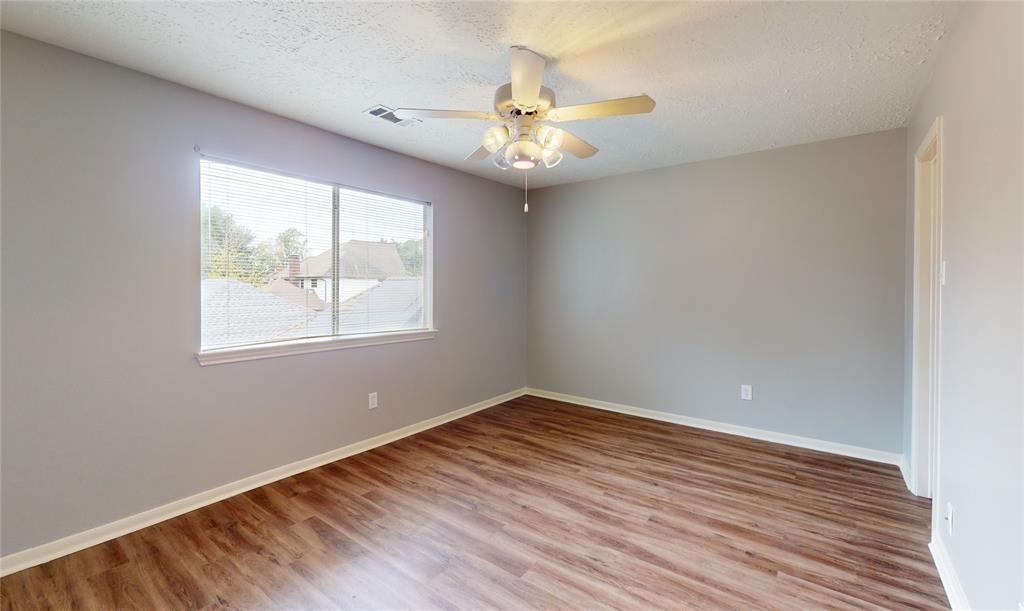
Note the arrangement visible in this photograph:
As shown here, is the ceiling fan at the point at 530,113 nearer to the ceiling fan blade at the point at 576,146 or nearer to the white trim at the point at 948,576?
the ceiling fan blade at the point at 576,146

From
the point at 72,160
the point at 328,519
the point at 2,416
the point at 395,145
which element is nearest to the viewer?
Result: the point at 2,416

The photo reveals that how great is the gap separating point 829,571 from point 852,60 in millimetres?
2502

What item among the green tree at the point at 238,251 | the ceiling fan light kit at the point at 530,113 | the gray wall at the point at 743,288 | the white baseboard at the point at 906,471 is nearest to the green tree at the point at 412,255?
the green tree at the point at 238,251

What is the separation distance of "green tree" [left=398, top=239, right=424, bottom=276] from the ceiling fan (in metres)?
1.86

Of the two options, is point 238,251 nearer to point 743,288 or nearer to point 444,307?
point 444,307

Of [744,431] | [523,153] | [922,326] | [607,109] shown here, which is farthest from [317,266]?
[922,326]

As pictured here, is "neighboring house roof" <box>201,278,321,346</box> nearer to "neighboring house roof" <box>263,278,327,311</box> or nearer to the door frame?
"neighboring house roof" <box>263,278,327,311</box>

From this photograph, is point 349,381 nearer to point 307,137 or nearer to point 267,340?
point 267,340

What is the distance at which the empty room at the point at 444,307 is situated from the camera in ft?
5.81

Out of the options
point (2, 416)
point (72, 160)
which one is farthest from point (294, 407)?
point (72, 160)

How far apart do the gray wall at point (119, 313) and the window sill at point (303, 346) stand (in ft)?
0.21

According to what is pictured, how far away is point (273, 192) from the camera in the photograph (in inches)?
115

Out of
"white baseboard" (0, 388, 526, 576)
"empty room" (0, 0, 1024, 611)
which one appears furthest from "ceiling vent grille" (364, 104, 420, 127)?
"white baseboard" (0, 388, 526, 576)

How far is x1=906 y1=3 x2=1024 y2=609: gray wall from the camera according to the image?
1.25m
